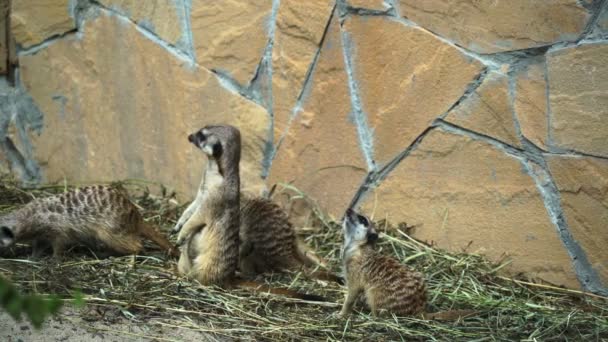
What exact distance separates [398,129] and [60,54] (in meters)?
2.13

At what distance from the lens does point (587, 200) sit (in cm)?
376

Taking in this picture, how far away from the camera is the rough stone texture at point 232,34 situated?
452 centimetres

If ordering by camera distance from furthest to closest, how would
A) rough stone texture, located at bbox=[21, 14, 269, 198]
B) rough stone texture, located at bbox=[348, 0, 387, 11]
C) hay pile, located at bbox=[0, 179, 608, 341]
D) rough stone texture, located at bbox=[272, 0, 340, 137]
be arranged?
rough stone texture, located at bbox=[21, 14, 269, 198] → rough stone texture, located at bbox=[272, 0, 340, 137] → rough stone texture, located at bbox=[348, 0, 387, 11] → hay pile, located at bbox=[0, 179, 608, 341]

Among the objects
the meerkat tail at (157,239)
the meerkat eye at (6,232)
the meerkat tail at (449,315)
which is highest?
the meerkat eye at (6,232)

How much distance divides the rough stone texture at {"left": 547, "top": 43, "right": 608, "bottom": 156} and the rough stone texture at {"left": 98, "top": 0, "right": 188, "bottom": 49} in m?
1.94

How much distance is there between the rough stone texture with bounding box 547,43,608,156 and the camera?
360 cm

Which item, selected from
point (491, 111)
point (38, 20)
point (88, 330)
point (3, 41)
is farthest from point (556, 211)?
point (3, 41)

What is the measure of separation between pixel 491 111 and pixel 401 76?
0.45 meters

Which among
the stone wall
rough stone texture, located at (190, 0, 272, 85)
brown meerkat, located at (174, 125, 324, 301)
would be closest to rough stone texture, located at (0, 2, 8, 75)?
the stone wall

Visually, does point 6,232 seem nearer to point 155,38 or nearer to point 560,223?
Result: point 155,38

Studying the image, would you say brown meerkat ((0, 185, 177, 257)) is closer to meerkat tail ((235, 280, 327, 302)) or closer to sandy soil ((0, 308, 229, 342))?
meerkat tail ((235, 280, 327, 302))

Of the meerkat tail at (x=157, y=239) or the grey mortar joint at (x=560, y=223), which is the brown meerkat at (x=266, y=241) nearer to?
the meerkat tail at (x=157, y=239)

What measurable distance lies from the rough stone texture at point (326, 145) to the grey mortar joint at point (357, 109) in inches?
1.0

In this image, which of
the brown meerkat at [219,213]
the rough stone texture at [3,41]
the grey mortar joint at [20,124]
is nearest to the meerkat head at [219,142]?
the brown meerkat at [219,213]
